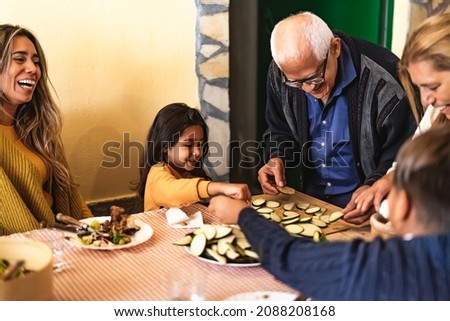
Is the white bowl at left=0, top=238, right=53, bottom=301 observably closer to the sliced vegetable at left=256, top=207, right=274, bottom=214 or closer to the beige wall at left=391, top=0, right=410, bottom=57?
the sliced vegetable at left=256, top=207, right=274, bottom=214

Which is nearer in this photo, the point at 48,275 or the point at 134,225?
the point at 48,275

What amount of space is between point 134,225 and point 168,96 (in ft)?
4.79

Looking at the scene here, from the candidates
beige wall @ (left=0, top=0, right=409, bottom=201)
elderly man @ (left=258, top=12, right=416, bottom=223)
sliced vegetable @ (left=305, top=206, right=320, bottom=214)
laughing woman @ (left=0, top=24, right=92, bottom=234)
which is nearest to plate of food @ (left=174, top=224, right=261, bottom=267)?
sliced vegetable @ (left=305, top=206, right=320, bottom=214)

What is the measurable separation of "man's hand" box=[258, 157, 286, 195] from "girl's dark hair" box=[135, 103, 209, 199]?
0.34 m

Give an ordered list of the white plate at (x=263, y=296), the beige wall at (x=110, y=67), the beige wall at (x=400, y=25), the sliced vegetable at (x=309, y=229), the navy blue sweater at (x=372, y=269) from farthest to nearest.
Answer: the beige wall at (x=400, y=25), the beige wall at (x=110, y=67), the sliced vegetable at (x=309, y=229), the white plate at (x=263, y=296), the navy blue sweater at (x=372, y=269)

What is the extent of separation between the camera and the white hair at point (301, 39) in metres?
2.03

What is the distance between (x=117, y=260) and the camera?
4.92 ft

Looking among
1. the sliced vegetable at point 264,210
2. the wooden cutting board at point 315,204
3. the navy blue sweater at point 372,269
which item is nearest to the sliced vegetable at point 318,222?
the wooden cutting board at point 315,204

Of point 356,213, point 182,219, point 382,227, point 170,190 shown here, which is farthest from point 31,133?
point 382,227

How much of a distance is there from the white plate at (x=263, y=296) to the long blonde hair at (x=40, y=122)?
1.23m

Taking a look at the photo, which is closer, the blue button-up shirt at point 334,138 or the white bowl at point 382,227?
the white bowl at point 382,227

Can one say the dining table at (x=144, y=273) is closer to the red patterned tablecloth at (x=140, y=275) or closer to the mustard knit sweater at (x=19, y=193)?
the red patterned tablecloth at (x=140, y=275)
